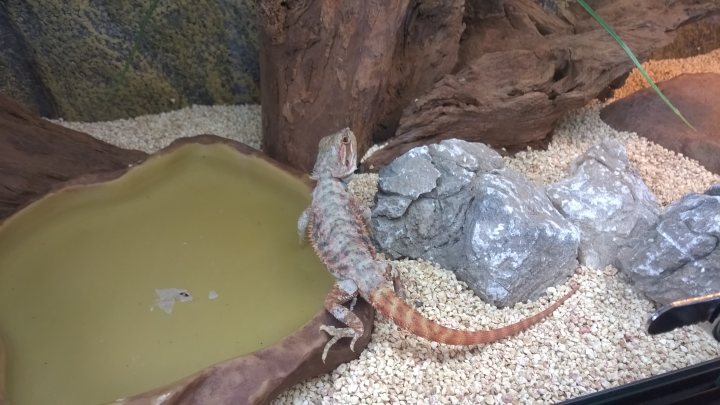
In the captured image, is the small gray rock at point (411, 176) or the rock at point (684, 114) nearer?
the small gray rock at point (411, 176)

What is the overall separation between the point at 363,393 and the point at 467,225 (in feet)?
2.52

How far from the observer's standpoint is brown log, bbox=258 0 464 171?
2.27m

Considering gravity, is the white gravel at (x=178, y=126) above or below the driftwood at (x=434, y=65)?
below

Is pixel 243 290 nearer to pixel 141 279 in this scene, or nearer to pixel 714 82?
pixel 141 279

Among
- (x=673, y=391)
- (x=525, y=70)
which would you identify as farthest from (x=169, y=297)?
(x=525, y=70)

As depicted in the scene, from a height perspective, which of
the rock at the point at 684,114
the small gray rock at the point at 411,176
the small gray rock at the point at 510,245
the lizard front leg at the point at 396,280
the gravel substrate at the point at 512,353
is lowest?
the gravel substrate at the point at 512,353

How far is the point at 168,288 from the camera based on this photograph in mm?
2008

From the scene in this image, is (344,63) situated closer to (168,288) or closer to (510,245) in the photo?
(510,245)

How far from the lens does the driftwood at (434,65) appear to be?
7.68 ft

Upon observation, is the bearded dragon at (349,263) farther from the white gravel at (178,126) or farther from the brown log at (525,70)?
the white gravel at (178,126)

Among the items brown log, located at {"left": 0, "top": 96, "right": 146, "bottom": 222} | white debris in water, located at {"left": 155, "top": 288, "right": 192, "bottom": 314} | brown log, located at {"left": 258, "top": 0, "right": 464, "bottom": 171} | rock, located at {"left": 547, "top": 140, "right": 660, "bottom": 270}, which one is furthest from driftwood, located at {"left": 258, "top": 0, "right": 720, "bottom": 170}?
white debris in water, located at {"left": 155, "top": 288, "right": 192, "bottom": 314}

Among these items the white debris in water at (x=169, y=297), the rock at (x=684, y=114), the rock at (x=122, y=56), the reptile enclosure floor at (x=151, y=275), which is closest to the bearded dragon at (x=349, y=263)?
the reptile enclosure floor at (x=151, y=275)

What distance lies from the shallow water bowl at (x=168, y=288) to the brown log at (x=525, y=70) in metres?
0.76

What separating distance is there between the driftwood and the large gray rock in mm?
443
